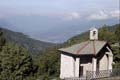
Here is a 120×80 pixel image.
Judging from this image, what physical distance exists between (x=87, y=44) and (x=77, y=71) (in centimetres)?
341

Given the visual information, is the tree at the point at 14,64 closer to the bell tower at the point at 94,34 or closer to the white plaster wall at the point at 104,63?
the bell tower at the point at 94,34

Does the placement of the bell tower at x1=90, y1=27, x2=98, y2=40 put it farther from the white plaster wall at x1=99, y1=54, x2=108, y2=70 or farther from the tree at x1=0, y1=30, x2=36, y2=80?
the tree at x1=0, y1=30, x2=36, y2=80

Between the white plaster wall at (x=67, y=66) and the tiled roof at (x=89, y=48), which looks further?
the white plaster wall at (x=67, y=66)

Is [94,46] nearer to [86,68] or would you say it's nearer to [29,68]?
[86,68]

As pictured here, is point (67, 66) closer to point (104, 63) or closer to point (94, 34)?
point (104, 63)

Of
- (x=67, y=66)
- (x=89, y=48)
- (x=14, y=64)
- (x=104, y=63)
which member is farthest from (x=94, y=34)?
(x=14, y=64)

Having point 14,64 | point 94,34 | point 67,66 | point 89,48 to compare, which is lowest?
point 67,66

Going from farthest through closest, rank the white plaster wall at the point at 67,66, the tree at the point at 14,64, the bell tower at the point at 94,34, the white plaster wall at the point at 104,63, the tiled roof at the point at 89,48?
the tree at the point at 14,64 < the bell tower at the point at 94,34 < the white plaster wall at the point at 67,66 < the white plaster wall at the point at 104,63 < the tiled roof at the point at 89,48

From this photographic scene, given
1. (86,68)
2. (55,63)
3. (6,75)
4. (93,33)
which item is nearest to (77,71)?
(86,68)

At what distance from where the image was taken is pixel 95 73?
34312 millimetres

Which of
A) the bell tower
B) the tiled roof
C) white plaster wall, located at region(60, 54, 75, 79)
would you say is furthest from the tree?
the bell tower

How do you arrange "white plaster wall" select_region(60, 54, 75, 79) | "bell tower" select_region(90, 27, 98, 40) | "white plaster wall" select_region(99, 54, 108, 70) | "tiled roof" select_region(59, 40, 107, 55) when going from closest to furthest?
"tiled roof" select_region(59, 40, 107, 55) → "white plaster wall" select_region(99, 54, 108, 70) → "white plaster wall" select_region(60, 54, 75, 79) → "bell tower" select_region(90, 27, 98, 40)

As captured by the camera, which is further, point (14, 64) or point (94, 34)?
point (14, 64)

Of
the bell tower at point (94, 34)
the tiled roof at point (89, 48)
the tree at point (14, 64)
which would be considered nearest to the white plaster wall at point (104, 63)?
the tiled roof at point (89, 48)
